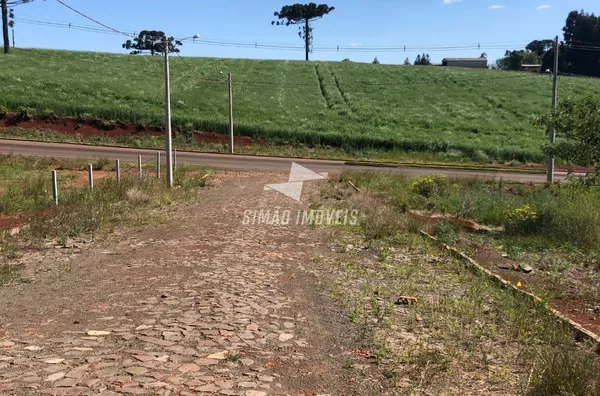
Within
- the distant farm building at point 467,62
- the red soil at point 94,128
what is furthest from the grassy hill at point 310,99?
the distant farm building at point 467,62

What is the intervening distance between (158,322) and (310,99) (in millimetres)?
54782

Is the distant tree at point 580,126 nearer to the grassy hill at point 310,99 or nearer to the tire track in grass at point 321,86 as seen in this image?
the grassy hill at point 310,99

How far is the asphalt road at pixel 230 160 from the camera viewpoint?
30.8 meters

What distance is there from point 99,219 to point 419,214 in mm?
9175

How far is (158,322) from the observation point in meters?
5.80

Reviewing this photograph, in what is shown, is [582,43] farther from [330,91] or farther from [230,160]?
[230,160]

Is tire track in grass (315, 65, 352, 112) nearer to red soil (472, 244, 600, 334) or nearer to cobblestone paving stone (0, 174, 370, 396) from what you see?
red soil (472, 244, 600, 334)

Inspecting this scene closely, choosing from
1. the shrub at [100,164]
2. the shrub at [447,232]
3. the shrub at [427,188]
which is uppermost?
the shrub at [100,164]

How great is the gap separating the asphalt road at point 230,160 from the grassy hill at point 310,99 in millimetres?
5639

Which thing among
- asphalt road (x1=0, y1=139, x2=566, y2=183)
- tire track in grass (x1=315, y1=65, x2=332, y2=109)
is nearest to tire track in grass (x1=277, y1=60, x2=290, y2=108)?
tire track in grass (x1=315, y1=65, x2=332, y2=109)

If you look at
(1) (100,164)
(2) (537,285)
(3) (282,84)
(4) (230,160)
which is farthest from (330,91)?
(2) (537,285)

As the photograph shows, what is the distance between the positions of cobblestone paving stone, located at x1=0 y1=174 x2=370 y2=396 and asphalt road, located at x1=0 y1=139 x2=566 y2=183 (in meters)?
20.7

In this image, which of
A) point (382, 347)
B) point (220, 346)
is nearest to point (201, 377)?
point (220, 346)

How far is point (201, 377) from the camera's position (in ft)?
14.4
